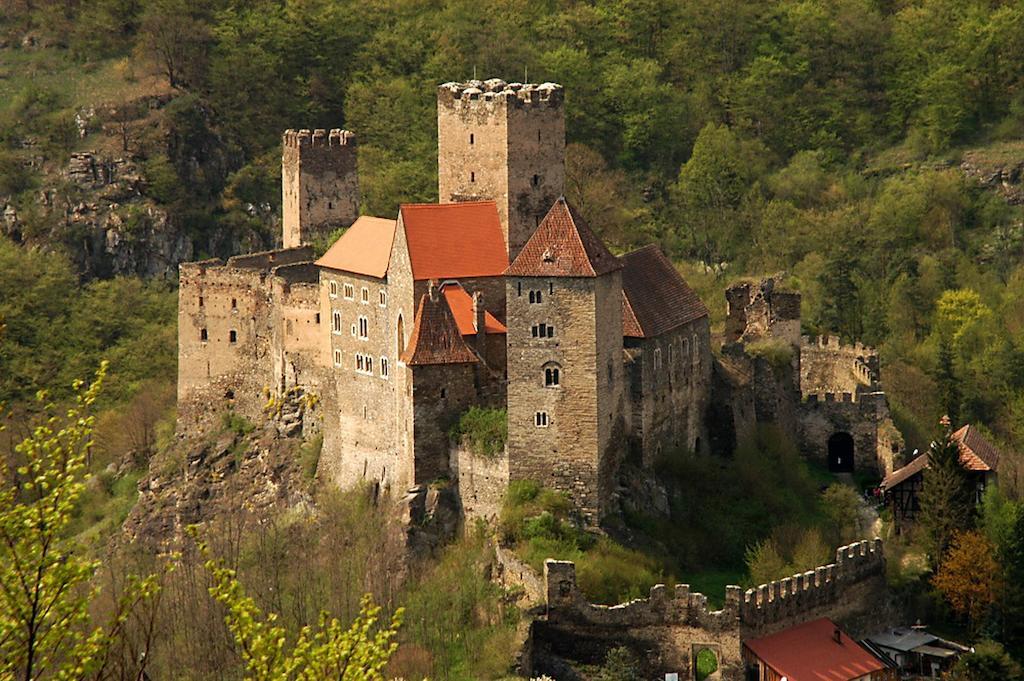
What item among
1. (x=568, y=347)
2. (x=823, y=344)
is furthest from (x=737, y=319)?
(x=568, y=347)

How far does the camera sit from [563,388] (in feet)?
188

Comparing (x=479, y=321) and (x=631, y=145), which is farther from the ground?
(x=631, y=145)

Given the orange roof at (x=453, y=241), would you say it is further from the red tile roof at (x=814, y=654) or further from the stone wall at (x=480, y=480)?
the red tile roof at (x=814, y=654)

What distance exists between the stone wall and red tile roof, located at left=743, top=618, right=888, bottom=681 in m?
7.33

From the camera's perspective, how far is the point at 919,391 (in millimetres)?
78125

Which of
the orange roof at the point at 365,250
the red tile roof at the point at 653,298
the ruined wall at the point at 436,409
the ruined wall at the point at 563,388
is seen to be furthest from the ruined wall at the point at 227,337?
the ruined wall at the point at 563,388

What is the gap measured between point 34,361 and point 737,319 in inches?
1086

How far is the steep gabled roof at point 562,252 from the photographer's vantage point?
5722 centimetres

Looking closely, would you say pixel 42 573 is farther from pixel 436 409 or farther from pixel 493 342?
pixel 493 342

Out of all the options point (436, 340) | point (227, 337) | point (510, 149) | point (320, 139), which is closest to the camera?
point (436, 340)

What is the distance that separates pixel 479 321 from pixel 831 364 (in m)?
17.2

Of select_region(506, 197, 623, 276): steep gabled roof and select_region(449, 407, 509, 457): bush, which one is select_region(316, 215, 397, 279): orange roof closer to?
select_region(449, 407, 509, 457): bush

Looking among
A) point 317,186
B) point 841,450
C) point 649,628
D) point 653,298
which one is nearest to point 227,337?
point 317,186

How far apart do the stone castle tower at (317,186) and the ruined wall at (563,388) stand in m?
18.7
